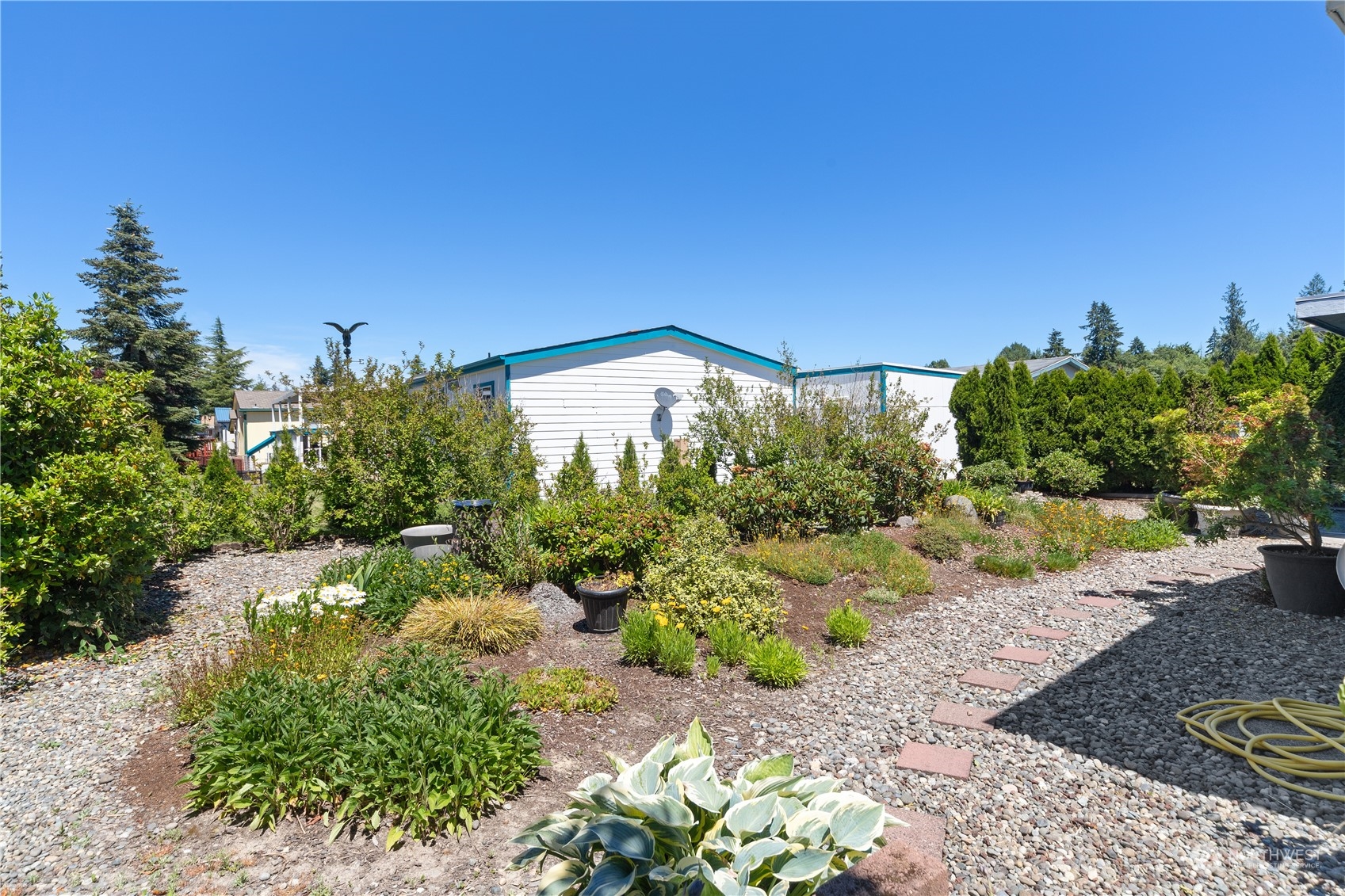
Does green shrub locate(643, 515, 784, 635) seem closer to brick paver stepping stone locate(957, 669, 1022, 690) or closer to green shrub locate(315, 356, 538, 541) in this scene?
brick paver stepping stone locate(957, 669, 1022, 690)

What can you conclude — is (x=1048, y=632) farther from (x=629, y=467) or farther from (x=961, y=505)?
(x=629, y=467)

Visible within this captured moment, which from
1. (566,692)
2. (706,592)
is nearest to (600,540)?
(706,592)

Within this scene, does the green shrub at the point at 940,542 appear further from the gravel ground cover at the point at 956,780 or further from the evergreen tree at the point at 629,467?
the evergreen tree at the point at 629,467

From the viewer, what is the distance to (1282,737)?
11.1ft

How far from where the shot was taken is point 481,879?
2.45m

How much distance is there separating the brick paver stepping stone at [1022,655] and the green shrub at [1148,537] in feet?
18.1

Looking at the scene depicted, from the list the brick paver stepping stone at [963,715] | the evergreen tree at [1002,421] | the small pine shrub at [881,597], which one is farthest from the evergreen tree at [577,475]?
the evergreen tree at [1002,421]

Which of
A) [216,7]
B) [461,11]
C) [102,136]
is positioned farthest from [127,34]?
[461,11]

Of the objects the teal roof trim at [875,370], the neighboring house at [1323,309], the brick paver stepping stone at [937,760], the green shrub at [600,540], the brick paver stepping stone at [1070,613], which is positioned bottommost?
the brick paver stepping stone at [1070,613]

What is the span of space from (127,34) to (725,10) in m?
6.12

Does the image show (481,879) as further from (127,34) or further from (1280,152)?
(1280,152)

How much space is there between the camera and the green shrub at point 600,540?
6371 millimetres

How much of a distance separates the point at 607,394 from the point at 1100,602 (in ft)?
31.2

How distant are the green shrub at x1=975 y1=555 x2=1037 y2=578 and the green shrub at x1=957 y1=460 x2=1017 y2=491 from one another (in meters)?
5.83
